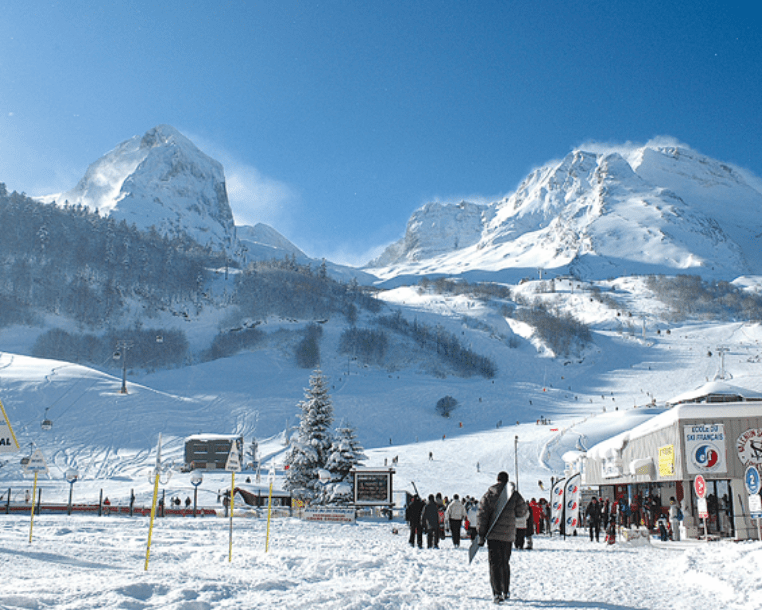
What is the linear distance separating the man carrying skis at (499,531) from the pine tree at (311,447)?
2325 cm

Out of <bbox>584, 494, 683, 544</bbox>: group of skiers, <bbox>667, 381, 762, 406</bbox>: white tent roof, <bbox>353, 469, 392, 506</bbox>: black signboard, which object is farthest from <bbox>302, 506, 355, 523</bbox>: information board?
<bbox>667, 381, 762, 406</bbox>: white tent roof

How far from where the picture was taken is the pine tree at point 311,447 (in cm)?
3009

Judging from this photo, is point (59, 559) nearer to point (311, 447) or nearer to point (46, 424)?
point (311, 447)

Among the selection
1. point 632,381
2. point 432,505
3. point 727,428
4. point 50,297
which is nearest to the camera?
point 432,505

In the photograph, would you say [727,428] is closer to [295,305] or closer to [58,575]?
[58,575]

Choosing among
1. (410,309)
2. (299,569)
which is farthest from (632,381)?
(299,569)

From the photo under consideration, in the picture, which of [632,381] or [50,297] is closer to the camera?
[632,381]

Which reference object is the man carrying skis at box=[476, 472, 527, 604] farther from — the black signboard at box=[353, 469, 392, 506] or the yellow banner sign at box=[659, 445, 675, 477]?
the black signboard at box=[353, 469, 392, 506]

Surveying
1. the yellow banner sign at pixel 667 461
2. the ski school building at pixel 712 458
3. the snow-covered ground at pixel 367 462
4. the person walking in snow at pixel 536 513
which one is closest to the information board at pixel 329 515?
the snow-covered ground at pixel 367 462

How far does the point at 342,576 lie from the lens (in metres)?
9.18

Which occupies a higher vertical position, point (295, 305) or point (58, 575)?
point (295, 305)

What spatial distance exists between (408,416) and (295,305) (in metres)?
68.9

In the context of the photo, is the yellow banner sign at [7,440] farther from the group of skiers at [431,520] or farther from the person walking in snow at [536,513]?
the person walking in snow at [536,513]

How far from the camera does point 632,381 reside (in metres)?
86.4
